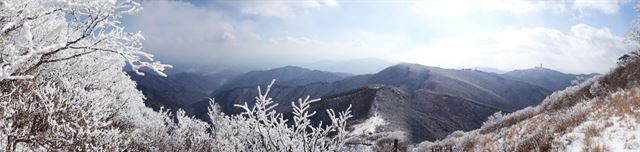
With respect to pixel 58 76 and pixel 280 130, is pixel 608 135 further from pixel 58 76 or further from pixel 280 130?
pixel 58 76

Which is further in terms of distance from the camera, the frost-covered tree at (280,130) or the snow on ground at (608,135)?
the snow on ground at (608,135)

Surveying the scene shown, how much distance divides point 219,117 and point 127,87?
731 cm

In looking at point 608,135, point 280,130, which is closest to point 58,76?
point 280,130

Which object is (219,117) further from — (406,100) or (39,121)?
(406,100)

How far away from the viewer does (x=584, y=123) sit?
16203mm

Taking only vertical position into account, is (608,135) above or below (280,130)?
below

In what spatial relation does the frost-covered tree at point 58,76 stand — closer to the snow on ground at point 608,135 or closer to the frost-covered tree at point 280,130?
the frost-covered tree at point 280,130

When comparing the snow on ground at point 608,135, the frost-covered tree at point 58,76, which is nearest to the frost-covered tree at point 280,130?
the frost-covered tree at point 58,76

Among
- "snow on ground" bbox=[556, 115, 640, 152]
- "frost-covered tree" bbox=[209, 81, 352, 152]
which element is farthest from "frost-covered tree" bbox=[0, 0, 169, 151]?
"snow on ground" bbox=[556, 115, 640, 152]

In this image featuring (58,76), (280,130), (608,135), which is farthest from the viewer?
(58,76)

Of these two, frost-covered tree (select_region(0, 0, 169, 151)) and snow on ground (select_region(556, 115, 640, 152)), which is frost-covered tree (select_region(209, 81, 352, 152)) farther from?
snow on ground (select_region(556, 115, 640, 152))

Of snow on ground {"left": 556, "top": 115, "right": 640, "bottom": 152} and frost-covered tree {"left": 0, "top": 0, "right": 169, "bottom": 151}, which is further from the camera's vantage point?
snow on ground {"left": 556, "top": 115, "right": 640, "bottom": 152}

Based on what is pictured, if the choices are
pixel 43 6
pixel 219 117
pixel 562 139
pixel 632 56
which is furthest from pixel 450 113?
pixel 43 6

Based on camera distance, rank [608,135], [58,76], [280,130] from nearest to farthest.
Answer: [280,130] < [608,135] < [58,76]
